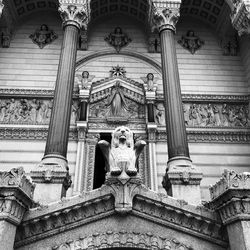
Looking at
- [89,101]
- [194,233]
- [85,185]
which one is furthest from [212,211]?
[89,101]

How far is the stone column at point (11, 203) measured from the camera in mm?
5324

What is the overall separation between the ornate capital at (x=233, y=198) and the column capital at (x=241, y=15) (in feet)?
32.5

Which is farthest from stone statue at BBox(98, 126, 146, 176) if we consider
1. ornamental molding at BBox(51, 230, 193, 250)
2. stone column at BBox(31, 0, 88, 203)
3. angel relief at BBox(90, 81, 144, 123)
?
angel relief at BBox(90, 81, 144, 123)

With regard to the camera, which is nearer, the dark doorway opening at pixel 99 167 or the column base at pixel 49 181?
the column base at pixel 49 181

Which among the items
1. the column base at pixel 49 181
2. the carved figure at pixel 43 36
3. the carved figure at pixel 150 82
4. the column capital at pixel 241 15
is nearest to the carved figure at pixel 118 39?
the carved figure at pixel 150 82

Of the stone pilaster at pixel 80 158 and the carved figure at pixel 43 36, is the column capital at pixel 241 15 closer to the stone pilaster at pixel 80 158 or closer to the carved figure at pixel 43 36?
the stone pilaster at pixel 80 158

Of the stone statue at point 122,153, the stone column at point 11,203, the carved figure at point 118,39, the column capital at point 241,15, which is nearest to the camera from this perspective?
the stone column at point 11,203

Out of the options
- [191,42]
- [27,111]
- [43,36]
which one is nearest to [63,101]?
[27,111]

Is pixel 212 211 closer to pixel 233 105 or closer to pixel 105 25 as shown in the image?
pixel 233 105

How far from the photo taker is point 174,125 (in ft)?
37.6

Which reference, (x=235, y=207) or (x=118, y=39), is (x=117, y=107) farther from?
(x=235, y=207)

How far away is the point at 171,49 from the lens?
42.4 ft

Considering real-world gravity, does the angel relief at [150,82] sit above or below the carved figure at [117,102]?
above

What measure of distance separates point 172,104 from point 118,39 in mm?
7269
